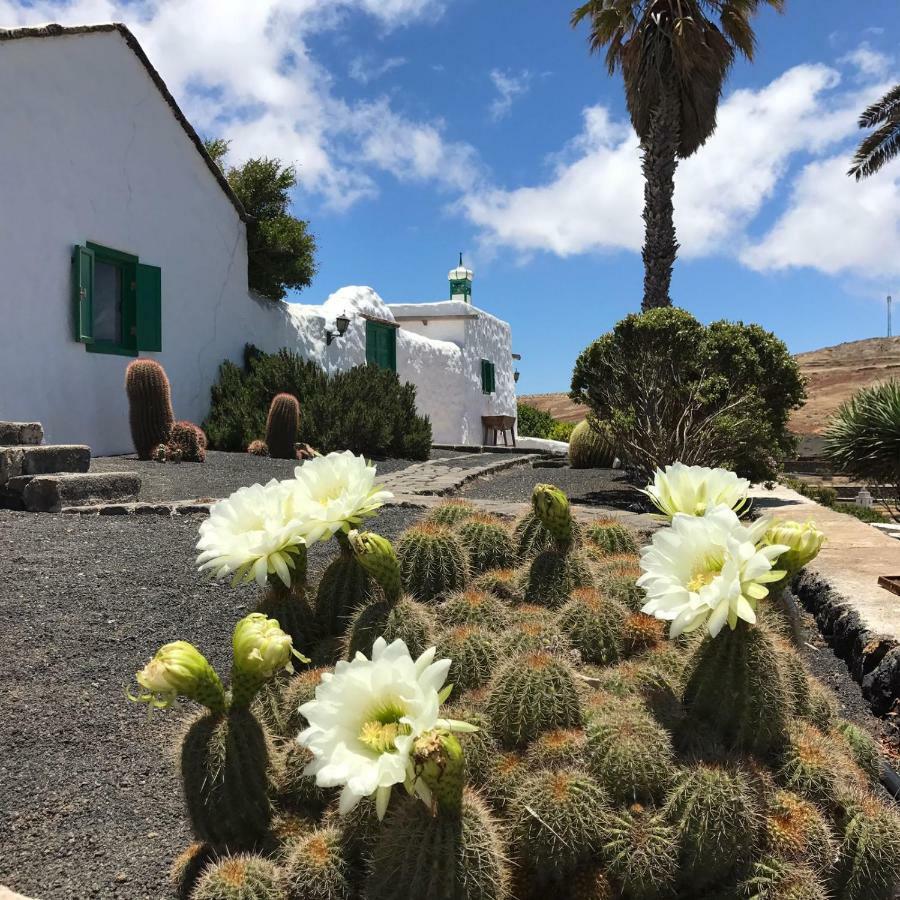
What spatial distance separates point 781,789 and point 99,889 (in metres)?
1.54

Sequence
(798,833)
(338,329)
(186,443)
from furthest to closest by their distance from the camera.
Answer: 1. (338,329)
2. (186,443)
3. (798,833)

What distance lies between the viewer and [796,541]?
4.43 feet

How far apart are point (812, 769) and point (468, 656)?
605 millimetres

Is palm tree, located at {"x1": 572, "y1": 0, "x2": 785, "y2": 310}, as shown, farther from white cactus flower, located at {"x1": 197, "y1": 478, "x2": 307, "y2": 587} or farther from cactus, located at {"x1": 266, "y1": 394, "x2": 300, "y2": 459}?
white cactus flower, located at {"x1": 197, "y1": 478, "x2": 307, "y2": 587}

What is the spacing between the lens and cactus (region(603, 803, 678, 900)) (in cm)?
115

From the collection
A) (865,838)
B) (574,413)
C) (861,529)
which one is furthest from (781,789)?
(574,413)

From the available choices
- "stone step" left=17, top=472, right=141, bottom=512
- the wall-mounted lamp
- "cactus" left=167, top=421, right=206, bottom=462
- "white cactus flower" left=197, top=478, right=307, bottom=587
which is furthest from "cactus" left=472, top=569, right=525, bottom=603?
the wall-mounted lamp

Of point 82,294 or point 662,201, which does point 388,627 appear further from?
point 662,201

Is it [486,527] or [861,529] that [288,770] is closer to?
[486,527]

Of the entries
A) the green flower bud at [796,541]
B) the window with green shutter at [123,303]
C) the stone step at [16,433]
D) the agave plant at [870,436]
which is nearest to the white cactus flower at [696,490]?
the green flower bud at [796,541]

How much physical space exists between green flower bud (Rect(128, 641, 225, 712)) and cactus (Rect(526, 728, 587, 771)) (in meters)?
0.53

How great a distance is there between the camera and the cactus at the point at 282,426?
33.0 feet

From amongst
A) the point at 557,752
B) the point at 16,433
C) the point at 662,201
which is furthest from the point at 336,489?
the point at 662,201

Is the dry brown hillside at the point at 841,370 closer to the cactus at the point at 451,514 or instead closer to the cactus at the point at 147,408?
the cactus at the point at 147,408
